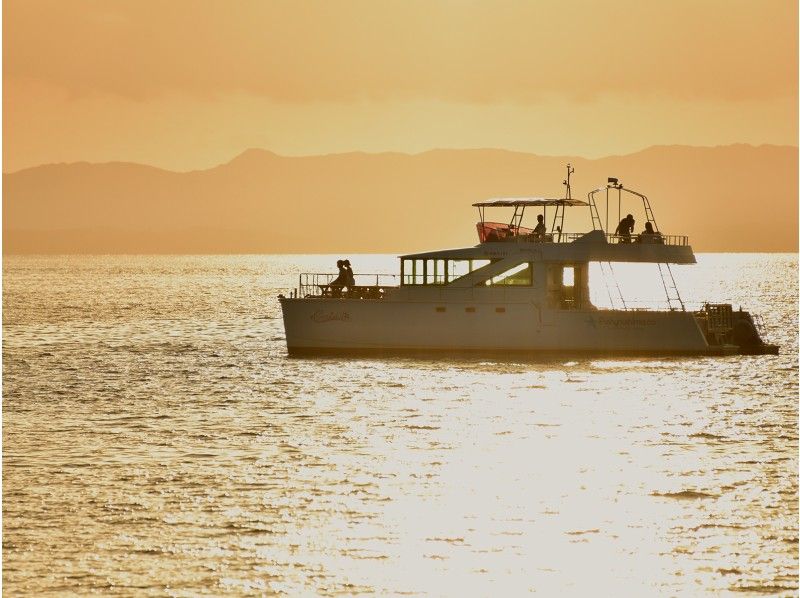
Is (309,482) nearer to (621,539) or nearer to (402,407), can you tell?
(621,539)

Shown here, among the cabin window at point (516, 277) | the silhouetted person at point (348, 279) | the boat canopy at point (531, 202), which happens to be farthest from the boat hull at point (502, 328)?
the boat canopy at point (531, 202)

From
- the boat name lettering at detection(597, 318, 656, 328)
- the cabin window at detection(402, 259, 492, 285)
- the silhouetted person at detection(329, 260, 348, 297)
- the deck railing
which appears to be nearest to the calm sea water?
the boat name lettering at detection(597, 318, 656, 328)

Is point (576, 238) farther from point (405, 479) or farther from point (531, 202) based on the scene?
point (405, 479)

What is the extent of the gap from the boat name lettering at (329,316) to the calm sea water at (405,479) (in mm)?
1909

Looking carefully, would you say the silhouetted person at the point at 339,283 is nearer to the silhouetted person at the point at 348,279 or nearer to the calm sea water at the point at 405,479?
the silhouetted person at the point at 348,279

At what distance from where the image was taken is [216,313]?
106688 millimetres

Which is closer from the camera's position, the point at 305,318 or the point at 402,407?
the point at 402,407

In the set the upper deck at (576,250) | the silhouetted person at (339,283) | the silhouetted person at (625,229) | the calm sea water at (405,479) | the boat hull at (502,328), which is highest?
the silhouetted person at (625,229)

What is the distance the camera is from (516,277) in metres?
51.1

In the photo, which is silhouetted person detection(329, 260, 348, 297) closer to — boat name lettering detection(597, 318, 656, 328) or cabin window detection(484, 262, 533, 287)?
cabin window detection(484, 262, 533, 287)

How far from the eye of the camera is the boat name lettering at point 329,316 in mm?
52000

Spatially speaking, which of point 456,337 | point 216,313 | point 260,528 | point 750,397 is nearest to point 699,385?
point 750,397

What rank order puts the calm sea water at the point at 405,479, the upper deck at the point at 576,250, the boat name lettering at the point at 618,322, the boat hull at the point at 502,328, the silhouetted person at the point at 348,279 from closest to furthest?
1. the calm sea water at the point at 405,479
2. the boat hull at the point at 502,328
3. the boat name lettering at the point at 618,322
4. the upper deck at the point at 576,250
5. the silhouetted person at the point at 348,279

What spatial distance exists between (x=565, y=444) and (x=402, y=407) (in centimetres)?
861
